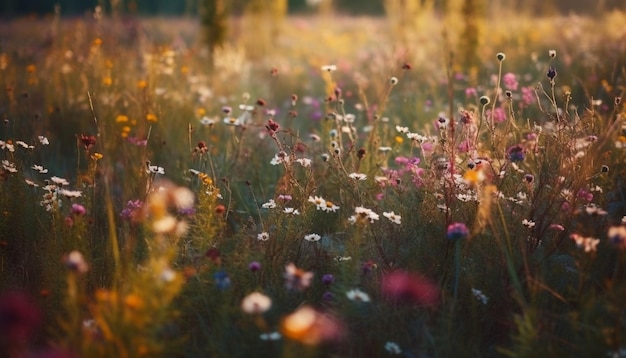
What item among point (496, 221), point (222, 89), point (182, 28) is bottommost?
Answer: point (182, 28)

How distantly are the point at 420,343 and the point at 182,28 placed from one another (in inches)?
593

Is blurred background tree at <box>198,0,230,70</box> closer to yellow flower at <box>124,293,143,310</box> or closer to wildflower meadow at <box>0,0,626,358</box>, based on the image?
wildflower meadow at <box>0,0,626,358</box>

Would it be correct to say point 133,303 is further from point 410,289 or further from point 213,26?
point 213,26

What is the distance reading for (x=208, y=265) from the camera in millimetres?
2213

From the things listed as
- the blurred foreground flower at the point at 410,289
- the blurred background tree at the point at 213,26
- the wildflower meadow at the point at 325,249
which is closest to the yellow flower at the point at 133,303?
the wildflower meadow at the point at 325,249

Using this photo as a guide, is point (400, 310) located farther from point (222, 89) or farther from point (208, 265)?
point (222, 89)

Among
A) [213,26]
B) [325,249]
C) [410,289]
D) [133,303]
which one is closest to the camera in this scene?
[133,303]

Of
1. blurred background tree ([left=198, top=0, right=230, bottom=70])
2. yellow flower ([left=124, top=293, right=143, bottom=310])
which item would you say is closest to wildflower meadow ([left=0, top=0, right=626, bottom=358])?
yellow flower ([left=124, top=293, right=143, bottom=310])

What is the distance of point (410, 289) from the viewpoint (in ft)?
6.66

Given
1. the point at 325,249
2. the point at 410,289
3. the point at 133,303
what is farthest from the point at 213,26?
the point at 133,303

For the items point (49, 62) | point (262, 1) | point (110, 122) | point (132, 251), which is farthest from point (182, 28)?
point (132, 251)

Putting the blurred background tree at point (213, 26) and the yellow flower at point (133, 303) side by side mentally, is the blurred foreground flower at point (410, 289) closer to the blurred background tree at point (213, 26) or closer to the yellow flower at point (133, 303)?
the yellow flower at point (133, 303)

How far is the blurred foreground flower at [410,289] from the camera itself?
2110 mm

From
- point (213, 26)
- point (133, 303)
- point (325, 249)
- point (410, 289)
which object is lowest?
point (213, 26)
